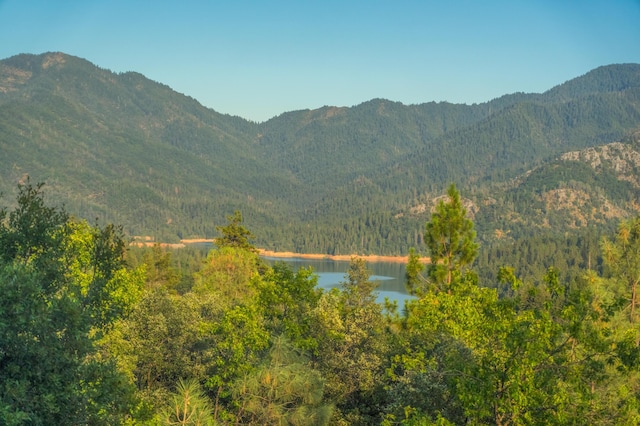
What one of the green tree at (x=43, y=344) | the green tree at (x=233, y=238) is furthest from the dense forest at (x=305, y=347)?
the green tree at (x=233, y=238)

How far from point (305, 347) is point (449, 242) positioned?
10585 millimetres

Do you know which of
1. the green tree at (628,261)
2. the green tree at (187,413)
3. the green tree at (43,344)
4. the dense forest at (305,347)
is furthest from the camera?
the green tree at (628,261)

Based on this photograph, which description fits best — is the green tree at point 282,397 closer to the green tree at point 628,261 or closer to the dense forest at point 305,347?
the dense forest at point 305,347

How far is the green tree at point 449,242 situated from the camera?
36.2 meters

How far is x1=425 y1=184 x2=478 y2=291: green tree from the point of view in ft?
119

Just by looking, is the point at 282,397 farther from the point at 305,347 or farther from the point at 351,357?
the point at 351,357

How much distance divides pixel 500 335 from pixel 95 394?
12615 mm

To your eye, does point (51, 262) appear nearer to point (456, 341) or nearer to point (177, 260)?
point (456, 341)

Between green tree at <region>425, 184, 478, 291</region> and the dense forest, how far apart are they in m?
0.08

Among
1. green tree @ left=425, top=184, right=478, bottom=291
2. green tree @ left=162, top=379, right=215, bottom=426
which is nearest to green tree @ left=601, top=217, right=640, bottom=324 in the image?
green tree @ left=425, top=184, right=478, bottom=291

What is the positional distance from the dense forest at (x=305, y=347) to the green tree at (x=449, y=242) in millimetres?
82

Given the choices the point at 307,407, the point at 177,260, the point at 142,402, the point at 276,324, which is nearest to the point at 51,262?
the point at 142,402

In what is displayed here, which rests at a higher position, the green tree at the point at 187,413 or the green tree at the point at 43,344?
the green tree at the point at 43,344

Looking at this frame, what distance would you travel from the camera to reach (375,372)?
3247 cm
